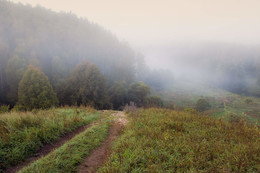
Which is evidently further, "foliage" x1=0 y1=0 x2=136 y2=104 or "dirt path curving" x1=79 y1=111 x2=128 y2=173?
"foliage" x1=0 y1=0 x2=136 y2=104

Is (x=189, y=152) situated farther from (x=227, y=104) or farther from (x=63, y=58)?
(x=63, y=58)

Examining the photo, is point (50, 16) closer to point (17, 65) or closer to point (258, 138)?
point (17, 65)

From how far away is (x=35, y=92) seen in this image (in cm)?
1752

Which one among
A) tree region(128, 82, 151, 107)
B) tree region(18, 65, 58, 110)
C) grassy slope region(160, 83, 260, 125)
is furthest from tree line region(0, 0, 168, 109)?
grassy slope region(160, 83, 260, 125)

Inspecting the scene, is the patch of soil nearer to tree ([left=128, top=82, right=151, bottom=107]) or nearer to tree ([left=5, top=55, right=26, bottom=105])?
tree ([left=128, top=82, right=151, bottom=107])

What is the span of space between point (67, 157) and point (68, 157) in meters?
0.03

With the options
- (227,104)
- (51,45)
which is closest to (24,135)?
(227,104)

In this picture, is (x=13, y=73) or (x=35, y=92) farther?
(x=13, y=73)

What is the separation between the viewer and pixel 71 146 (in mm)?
4555

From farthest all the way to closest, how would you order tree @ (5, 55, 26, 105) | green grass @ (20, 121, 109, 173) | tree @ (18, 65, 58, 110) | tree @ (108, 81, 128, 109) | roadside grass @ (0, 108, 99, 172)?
tree @ (108, 81, 128, 109) → tree @ (5, 55, 26, 105) → tree @ (18, 65, 58, 110) → roadside grass @ (0, 108, 99, 172) → green grass @ (20, 121, 109, 173)

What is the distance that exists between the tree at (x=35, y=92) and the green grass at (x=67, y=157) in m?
15.4

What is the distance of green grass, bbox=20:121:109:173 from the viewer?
3.48 m

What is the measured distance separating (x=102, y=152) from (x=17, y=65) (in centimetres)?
3652

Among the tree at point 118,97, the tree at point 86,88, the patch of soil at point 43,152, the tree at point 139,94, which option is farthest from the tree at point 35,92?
the tree at point 139,94
